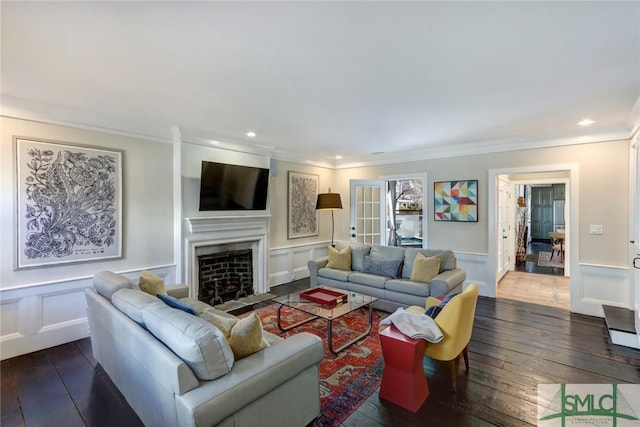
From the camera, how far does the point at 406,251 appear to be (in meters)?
4.46

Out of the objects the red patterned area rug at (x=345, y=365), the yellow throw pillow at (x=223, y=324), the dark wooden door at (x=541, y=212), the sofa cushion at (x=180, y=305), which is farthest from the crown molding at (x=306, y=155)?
the dark wooden door at (x=541, y=212)

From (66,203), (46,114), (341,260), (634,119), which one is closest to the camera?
(46,114)

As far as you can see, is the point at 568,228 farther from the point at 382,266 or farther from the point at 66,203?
the point at 66,203

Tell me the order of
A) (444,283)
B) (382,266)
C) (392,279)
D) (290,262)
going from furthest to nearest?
(290,262) < (382,266) < (392,279) < (444,283)

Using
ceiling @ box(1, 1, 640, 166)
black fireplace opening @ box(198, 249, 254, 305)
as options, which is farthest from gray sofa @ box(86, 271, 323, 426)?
black fireplace opening @ box(198, 249, 254, 305)

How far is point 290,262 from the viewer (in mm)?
5797

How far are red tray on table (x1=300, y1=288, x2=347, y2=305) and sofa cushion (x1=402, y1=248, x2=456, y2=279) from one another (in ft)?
4.00

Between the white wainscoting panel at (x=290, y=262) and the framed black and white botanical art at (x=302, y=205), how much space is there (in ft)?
0.93

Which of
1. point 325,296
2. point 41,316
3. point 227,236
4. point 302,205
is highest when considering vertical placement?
point 302,205

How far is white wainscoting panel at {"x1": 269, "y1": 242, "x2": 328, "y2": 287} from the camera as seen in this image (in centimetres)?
549

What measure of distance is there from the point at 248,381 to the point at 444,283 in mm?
2820

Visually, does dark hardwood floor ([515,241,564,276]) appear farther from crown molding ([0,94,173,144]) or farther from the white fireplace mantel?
crown molding ([0,94,173,144])

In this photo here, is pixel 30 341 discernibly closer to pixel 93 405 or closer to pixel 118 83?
pixel 93 405

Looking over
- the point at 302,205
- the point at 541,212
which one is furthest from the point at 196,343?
the point at 541,212
